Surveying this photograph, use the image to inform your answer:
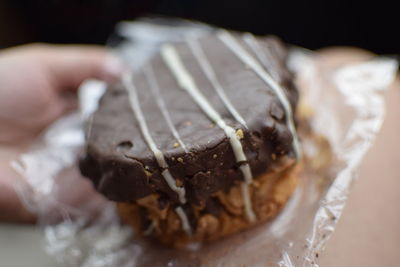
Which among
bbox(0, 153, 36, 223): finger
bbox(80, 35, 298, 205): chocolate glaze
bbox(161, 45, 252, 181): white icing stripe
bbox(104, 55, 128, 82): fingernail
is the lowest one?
bbox(0, 153, 36, 223): finger

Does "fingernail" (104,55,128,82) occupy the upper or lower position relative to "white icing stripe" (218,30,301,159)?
lower

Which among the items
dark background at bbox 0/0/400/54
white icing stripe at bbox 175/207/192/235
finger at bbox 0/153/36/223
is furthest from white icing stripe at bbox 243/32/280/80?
dark background at bbox 0/0/400/54

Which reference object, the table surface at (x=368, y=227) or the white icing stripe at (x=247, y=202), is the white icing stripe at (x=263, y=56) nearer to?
the white icing stripe at (x=247, y=202)

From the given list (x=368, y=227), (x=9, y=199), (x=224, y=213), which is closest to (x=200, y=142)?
(x=224, y=213)

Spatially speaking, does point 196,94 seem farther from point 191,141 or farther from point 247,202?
point 247,202

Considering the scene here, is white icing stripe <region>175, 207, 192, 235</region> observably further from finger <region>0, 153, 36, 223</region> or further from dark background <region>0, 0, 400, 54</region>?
dark background <region>0, 0, 400, 54</region>

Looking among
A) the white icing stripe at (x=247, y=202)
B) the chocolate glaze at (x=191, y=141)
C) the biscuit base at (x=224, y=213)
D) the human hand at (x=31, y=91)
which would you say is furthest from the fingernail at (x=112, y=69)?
the white icing stripe at (x=247, y=202)

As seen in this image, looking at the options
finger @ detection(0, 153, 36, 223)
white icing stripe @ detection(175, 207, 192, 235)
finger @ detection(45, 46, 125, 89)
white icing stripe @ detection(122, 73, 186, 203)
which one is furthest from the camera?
A: finger @ detection(45, 46, 125, 89)
